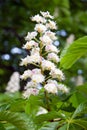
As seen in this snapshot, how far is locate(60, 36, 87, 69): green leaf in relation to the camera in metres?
1.44

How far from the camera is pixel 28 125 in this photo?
49.6 inches

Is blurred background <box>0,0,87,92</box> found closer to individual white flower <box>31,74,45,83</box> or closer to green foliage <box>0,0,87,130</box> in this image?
green foliage <box>0,0,87,130</box>

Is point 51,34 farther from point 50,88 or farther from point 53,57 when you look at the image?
point 50,88

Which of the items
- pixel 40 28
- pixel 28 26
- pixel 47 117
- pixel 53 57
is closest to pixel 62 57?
pixel 53 57

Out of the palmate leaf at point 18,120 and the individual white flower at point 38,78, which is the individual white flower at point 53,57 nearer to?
the individual white flower at point 38,78

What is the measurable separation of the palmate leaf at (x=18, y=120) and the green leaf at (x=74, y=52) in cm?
32

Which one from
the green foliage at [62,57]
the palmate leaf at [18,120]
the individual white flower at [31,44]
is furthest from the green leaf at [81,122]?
the individual white flower at [31,44]

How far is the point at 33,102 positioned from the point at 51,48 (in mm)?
208

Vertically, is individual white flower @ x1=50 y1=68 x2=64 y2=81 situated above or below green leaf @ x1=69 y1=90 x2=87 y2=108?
above

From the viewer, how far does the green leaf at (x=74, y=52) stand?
1443mm

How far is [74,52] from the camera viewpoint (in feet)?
4.93

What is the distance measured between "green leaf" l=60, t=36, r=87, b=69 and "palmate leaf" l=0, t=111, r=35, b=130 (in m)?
0.32

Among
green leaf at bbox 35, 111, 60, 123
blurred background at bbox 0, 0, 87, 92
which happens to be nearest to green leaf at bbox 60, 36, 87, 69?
green leaf at bbox 35, 111, 60, 123

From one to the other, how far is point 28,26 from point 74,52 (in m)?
5.70
